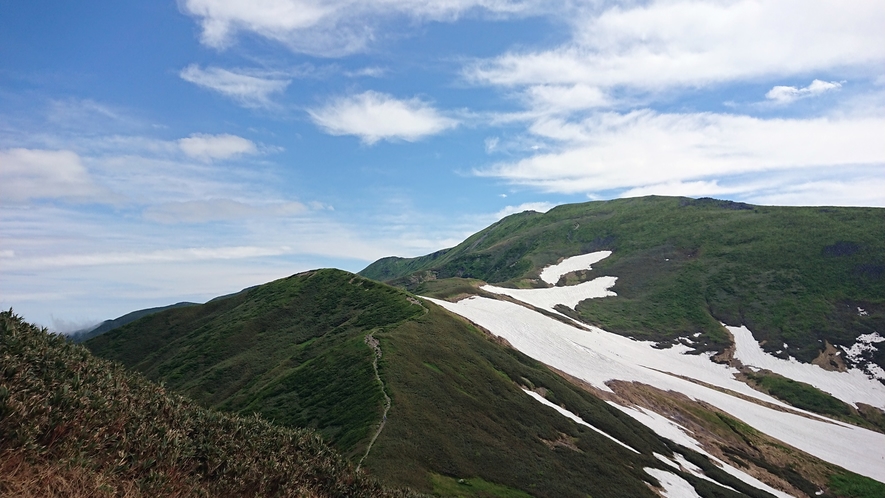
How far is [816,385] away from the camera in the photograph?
118 m

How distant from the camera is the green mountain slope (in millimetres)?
33938

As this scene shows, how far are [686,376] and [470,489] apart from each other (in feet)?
305

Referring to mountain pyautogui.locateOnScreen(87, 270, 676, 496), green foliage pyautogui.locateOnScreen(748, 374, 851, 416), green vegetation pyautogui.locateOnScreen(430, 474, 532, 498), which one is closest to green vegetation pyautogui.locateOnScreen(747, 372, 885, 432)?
green foliage pyautogui.locateOnScreen(748, 374, 851, 416)

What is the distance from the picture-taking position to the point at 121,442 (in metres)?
10.8

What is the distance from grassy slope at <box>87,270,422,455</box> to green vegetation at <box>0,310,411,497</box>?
727 inches

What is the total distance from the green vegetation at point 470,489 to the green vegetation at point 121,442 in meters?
16.1

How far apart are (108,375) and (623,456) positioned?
44898 mm

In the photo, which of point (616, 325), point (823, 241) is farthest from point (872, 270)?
point (616, 325)

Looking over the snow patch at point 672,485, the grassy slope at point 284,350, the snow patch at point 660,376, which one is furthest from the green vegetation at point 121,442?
the snow patch at point 660,376

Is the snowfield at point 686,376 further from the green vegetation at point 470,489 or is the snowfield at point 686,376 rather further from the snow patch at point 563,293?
the green vegetation at point 470,489

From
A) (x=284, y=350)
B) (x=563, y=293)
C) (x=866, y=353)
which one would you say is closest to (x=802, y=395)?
(x=866, y=353)

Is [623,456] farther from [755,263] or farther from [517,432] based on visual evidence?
[755,263]

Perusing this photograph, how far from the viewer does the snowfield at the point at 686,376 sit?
7825 cm

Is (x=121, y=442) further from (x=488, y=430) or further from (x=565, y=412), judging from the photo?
(x=565, y=412)
